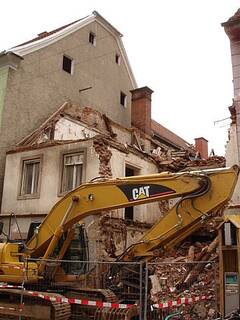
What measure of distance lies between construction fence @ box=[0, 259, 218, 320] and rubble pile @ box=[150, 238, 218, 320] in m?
0.02

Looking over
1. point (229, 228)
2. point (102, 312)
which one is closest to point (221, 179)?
point (229, 228)

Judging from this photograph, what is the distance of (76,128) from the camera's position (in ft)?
64.5

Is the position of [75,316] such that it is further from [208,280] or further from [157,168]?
[157,168]

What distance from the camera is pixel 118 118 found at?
24.6 metres

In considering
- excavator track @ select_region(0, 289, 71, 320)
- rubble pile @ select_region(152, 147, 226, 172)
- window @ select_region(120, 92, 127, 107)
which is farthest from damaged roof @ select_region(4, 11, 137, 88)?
excavator track @ select_region(0, 289, 71, 320)

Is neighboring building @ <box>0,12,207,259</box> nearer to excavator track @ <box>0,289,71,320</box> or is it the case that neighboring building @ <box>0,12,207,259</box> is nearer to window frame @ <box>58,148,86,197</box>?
window frame @ <box>58,148,86,197</box>

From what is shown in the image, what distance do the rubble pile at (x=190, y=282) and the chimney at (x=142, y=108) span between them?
11367 millimetres

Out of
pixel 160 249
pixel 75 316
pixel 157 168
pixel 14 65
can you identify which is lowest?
pixel 75 316

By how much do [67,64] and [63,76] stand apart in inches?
38.5

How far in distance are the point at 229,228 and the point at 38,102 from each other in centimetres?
1290

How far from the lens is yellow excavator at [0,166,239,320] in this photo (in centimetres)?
830

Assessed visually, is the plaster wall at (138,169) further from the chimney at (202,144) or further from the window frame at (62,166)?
the chimney at (202,144)

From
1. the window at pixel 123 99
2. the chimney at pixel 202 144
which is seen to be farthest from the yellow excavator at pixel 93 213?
the chimney at pixel 202 144

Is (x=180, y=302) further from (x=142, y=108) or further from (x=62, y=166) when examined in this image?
(x=142, y=108)
